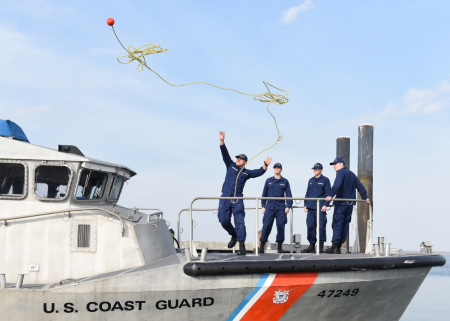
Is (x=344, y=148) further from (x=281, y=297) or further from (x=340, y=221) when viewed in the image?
(x=281, y=297)

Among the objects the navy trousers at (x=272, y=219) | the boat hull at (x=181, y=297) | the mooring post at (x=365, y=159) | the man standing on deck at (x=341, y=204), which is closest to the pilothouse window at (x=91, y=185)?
the boat hull at (x=181, y=297)

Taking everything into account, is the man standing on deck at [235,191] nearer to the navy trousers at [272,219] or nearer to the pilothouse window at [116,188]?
the navy trousers at [272,219]

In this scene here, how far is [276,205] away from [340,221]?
106cm

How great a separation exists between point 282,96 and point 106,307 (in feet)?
13.2

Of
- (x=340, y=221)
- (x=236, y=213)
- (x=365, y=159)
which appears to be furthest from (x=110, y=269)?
(x=365, y=159)

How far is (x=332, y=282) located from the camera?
20.6 feet

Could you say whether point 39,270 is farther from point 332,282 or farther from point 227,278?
point 332,282

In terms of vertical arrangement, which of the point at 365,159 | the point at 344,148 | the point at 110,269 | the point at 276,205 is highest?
the point at 344,148

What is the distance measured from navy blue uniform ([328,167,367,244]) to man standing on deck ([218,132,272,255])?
126 centimetres

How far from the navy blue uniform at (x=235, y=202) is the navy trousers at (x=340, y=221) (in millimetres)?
1461

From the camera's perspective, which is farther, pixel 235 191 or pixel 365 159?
pixel 365 159

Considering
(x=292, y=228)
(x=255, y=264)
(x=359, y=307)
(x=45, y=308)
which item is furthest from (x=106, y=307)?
(x=292, y=228)

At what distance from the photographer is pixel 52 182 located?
6.26 metres

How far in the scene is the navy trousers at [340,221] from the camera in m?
7.78
